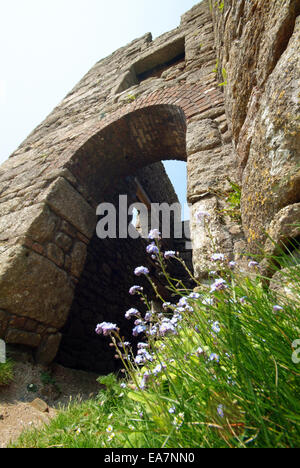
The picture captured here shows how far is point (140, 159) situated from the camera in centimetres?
405

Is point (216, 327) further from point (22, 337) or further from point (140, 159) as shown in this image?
point (140, 159)

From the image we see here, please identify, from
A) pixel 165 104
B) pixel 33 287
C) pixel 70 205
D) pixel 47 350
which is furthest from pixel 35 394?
pixel 165 104

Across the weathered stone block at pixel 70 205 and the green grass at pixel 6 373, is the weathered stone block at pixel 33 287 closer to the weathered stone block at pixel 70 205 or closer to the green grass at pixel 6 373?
the green grass at pixel 6 373

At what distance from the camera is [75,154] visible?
11.5 ft

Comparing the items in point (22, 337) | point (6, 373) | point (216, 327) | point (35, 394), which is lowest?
point (35, 394)

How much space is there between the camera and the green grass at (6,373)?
2.12 metres

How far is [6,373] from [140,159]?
3271mm

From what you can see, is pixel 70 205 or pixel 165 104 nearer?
pixel 165 104

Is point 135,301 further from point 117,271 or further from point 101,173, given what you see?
point 101,173

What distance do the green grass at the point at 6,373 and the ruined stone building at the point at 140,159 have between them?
256 mm

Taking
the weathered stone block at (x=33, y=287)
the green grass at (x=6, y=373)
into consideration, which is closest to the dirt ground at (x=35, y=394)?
the green grass at (x=6, y=373)

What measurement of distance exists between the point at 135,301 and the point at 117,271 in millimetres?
842

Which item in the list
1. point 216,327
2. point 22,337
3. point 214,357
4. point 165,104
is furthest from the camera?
point 165,104

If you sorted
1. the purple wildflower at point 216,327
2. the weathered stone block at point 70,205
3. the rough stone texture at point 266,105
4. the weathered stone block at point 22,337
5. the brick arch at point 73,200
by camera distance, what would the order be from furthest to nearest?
the weathered stone block at point 70,205, the brick arch at point 73,200, the weathered stone block at point 22,337, the rough stone texture at point 266,105, the purple wildflower at point 216,327
